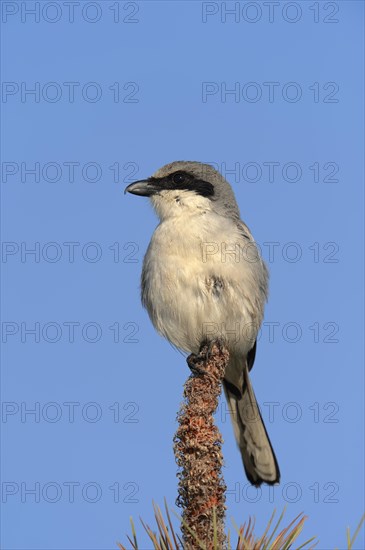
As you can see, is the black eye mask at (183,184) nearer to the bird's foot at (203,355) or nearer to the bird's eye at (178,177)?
the bird's eye at (178,177)

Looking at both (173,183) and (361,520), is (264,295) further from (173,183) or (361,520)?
(361,520)

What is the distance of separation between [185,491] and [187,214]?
10.2 ft

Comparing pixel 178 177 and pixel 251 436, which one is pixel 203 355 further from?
pixel 178 177

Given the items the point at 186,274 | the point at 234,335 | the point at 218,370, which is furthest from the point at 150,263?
the point at 218,370

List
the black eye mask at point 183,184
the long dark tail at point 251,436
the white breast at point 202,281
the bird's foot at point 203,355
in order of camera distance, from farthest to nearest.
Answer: the black eye mask at point 183,184 < the long dark tail at point 251,436 < the white breast at point 202,281 < the bird's foot at point 203,355

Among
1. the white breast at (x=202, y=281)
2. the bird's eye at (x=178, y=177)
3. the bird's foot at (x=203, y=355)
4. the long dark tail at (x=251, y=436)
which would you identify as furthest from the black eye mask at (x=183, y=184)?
the long dark tail at (x=251, y=436)

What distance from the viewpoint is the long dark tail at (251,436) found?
5.76m

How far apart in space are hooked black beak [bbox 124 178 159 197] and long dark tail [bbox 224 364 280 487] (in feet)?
5.55

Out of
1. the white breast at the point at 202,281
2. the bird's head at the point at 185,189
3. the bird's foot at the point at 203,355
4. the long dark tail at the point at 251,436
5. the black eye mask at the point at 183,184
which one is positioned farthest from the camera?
the black eye mask at the point at 183,184

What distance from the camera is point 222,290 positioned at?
5.41m

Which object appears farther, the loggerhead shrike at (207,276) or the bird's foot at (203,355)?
the loggerhead shrike at (207,276)

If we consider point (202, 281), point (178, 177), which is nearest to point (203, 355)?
point (202, 281)

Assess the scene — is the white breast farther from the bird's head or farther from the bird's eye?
the bird's eye

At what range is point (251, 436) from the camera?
6.05m
